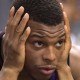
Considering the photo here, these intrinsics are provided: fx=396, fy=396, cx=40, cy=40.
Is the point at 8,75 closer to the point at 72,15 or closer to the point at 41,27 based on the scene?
the point at 41,27

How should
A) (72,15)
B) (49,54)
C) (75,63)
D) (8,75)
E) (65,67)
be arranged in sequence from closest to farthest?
(49,54) → (8,75) → (65,67) → (75,63) → (72,15)

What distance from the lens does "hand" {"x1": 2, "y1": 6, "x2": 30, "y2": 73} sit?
99.3 inches

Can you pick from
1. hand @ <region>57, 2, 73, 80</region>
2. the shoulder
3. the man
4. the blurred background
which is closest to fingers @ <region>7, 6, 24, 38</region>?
the man

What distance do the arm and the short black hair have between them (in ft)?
0.16

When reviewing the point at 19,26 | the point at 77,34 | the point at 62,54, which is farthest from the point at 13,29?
the point at 77,34

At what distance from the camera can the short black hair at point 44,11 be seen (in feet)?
8.25

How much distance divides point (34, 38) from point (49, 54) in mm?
140

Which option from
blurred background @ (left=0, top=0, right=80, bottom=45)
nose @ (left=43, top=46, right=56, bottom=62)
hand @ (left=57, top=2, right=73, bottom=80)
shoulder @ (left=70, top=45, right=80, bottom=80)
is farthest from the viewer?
blurred background @ (left=0, top=0, right=80, bottom=45)

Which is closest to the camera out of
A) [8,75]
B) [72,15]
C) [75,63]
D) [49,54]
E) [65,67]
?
[49,54]

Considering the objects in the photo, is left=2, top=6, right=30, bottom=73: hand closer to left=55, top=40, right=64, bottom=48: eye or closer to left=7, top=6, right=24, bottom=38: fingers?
left=7, top=6, right=24, bottom=38: fingers

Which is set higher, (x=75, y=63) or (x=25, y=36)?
(x=25, y=36)

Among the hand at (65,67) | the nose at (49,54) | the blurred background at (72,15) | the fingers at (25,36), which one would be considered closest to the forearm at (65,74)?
the hand at (65,67)

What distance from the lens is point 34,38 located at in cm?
252

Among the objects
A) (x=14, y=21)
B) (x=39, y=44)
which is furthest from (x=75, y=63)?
(x=14, y=21)
